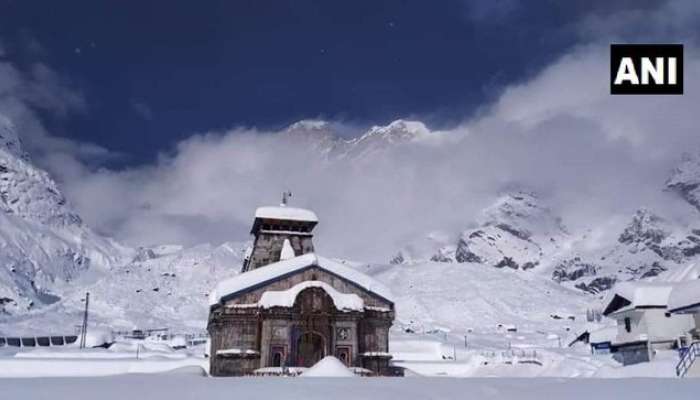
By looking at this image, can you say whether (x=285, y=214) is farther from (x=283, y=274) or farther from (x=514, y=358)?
(x=514, y=358)

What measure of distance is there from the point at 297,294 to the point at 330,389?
2683cm

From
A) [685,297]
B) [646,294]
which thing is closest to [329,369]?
[685,297]

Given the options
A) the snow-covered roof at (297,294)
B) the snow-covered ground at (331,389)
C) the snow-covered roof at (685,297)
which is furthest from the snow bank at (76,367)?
the snow-covered ground at (331,389)

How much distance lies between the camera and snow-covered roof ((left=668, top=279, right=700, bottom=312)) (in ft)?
119

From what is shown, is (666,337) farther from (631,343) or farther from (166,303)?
(166,303)

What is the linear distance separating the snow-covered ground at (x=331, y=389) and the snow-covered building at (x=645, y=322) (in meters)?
33.9

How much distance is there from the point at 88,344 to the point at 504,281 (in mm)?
107795

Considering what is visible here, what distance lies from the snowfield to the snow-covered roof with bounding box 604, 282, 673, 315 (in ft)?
118

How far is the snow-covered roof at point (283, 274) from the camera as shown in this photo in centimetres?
3600

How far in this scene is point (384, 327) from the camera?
37500mm

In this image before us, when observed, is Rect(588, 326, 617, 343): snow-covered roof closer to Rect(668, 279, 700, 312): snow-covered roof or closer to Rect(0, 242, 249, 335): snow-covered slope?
Rect(668, 279, 700, 312): snow-covered roof

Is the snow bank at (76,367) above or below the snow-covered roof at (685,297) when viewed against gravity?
below

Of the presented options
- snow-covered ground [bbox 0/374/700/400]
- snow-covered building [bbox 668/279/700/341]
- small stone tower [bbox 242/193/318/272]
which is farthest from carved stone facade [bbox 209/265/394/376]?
snow-covered ground [bbox 0/374/700/400]

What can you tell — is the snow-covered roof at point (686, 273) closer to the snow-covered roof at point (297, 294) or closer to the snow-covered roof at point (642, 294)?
the snow-covered roof at point (642, 294)
